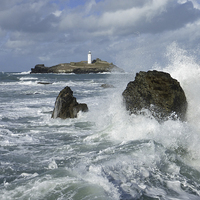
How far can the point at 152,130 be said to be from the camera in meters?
5.16

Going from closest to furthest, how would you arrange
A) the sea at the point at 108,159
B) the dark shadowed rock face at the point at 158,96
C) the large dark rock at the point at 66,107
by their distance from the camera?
the sea at the point at 108,159 < the dark shadowed rock face at the point at 158,96 < the large dark rock at the point at 66,107

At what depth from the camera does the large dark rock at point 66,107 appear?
331 inches

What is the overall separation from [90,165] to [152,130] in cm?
199

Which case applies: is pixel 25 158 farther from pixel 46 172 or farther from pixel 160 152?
pixel 160 152

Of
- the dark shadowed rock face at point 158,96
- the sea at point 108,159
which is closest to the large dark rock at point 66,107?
the sea at point 108,159

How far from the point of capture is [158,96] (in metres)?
5.98

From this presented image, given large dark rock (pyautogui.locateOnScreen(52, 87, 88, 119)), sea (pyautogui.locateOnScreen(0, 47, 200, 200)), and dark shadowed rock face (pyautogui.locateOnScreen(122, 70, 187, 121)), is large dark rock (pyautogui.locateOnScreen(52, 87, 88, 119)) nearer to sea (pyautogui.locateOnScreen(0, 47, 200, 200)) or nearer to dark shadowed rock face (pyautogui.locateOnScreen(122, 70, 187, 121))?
sea (pyautogui.locateOnScreen(0, 47, 200, 200))

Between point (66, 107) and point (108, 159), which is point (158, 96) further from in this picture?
point (66, 107)

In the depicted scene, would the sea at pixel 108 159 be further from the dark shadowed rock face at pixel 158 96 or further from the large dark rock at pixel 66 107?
the large dark rock at pixel 66 107

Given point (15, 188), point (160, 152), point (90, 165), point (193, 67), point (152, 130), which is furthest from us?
point (193, 67)

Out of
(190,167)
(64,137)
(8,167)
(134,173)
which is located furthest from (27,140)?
(190,167)

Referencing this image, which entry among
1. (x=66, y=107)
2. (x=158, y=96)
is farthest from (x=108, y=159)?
(x=66, y=107)

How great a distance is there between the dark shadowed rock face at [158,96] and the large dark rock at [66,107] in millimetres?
2673

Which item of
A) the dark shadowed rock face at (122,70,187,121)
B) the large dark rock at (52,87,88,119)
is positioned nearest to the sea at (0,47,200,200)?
the dark shadowed rock face at (122,70,187,121)
